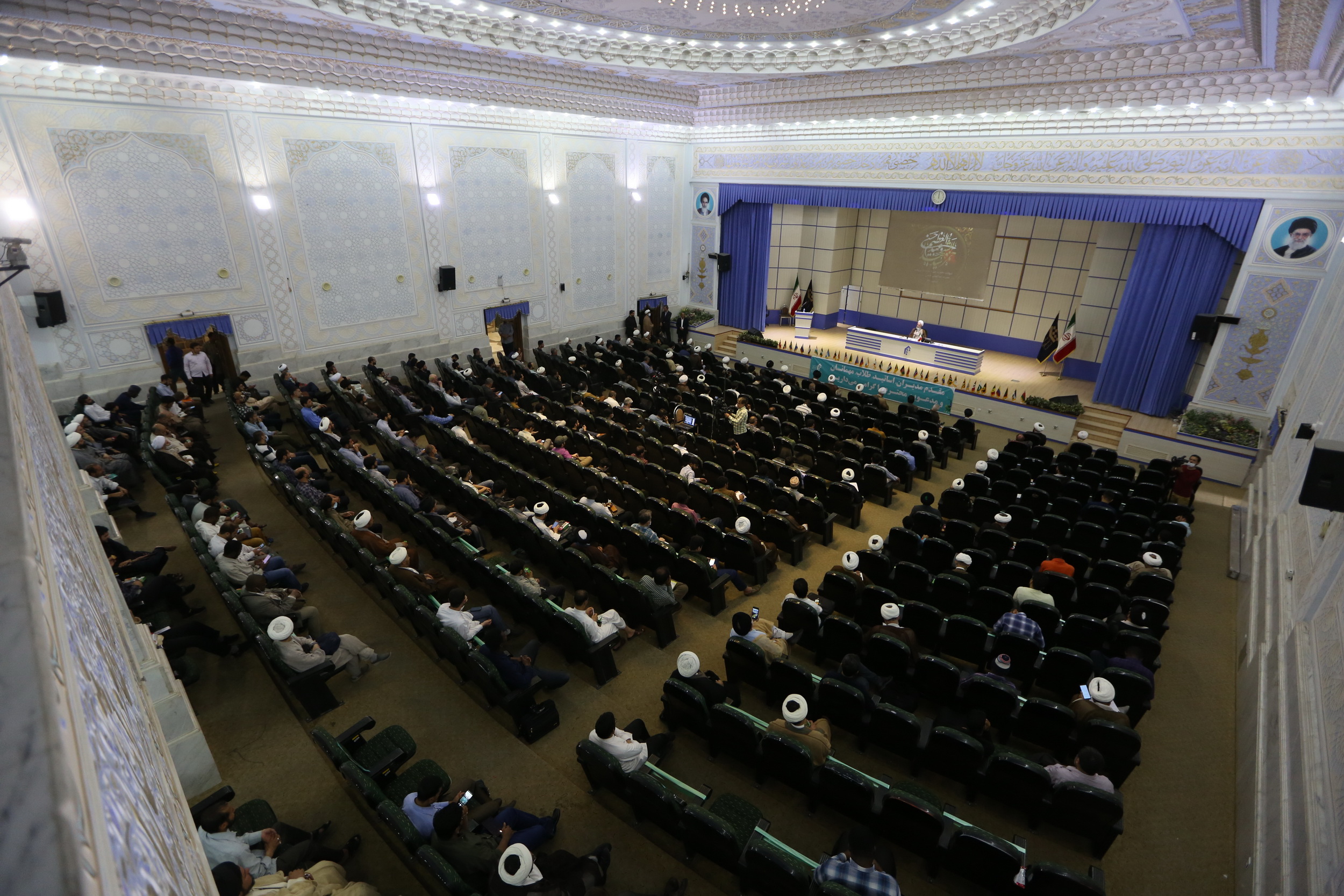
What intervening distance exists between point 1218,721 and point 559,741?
5.79m

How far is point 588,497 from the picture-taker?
826cm

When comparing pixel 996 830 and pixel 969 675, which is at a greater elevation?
pixel 969 675

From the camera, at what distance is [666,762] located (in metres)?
5.14

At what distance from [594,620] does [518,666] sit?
32.3 inches

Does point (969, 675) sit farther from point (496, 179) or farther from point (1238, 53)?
point (496, 179)

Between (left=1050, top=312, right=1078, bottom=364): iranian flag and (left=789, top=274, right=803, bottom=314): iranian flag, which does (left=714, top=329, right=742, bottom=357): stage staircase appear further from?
(left=1050, top=312, right=1078, bottom=364): iranian flag

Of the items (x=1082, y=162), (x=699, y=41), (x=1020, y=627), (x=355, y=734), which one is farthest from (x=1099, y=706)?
(x=699, y=41)

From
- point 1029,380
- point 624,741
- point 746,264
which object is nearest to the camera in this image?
point 624,741

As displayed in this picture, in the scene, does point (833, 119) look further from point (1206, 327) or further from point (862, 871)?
point (862, 871)

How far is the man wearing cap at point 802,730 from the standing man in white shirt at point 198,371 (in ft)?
38.3

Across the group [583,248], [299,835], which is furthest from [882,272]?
[299,835]

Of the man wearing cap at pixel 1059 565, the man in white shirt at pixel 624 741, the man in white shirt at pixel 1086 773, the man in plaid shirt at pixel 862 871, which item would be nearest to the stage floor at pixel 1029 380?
the man wearing cap at pixel 1059 565

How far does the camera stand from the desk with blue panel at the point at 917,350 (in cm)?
1478

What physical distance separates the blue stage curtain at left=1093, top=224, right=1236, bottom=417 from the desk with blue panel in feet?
8.36
